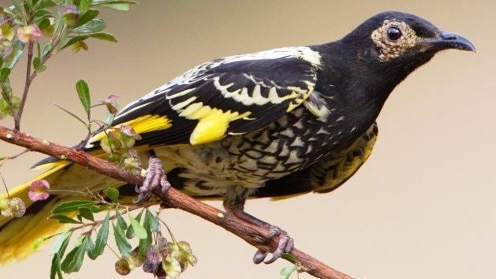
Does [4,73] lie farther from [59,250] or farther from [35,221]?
[35,221]

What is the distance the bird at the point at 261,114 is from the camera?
191cm

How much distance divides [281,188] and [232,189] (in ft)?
0.45

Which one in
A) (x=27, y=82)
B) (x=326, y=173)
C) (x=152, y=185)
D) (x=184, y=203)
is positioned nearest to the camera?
(x=27, y=82)

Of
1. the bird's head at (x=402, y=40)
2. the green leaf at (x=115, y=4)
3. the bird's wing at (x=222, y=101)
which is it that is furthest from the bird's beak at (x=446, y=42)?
the green leaf at (x=115, y=4)

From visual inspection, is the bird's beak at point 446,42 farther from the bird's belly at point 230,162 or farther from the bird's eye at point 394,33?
the bird's belly at point 230,162

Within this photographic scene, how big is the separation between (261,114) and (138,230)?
1.95 feet

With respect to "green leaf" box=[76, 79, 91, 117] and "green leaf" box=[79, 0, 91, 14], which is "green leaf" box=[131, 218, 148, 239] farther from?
"green leaf" box=[79, 0, 91, 14]

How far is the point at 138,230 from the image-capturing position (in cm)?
139

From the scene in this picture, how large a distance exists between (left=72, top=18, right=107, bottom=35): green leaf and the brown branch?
166 millimetres

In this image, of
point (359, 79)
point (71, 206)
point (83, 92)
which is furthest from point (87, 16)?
point (359, 79)

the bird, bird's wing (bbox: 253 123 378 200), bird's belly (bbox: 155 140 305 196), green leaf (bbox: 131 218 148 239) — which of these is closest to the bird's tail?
the bird

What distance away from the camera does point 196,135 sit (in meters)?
1.86

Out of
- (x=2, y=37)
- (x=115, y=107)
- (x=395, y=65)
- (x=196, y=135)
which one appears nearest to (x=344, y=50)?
(x=395, y=65)

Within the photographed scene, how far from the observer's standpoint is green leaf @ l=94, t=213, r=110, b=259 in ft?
4.50
